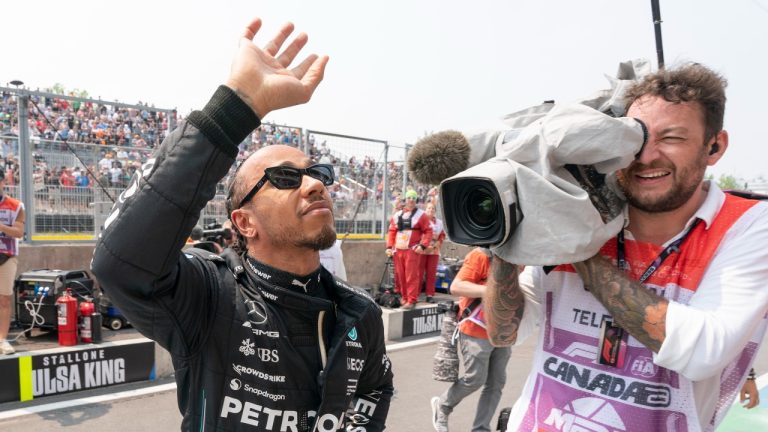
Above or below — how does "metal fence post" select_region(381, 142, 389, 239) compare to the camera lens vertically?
above

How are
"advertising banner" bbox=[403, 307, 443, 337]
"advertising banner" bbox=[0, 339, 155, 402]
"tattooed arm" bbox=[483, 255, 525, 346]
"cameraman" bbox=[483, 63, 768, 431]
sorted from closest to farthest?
"cameraman" bbox=[483, 63, 768, 431]
"tattooed arm" bbox=[483, 255, 525, 346]
"advertising banner" bbox=[0, 339, 155, 402]
"advertising banner" bbox=[403, 307, 443, 337]

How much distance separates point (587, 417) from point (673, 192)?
28.1 inches

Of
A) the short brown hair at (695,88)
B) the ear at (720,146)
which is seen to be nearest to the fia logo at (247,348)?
the short brown hair at (695,88)

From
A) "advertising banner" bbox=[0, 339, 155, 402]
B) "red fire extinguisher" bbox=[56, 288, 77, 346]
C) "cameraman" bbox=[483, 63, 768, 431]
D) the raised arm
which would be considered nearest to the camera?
the raised arm

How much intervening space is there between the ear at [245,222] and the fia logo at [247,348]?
0.40 m

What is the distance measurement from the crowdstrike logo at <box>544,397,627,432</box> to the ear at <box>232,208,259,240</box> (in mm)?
1178

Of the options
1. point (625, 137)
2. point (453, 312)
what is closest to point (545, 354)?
point (625, 137)

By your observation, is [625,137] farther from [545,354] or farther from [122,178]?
[122,178]

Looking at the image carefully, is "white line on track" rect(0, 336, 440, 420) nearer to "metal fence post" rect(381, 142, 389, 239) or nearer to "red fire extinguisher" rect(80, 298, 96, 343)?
"red fire extinguisher" rect(80, 298, 96, 343)

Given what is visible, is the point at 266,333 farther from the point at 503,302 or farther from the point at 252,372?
A: the point at 503,302

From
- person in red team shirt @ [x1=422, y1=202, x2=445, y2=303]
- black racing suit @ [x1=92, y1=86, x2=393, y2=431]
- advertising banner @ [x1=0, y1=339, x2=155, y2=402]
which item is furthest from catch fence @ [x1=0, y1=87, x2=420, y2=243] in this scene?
black racing suit @ [x1=92, y1=86, x2=393, y2=431]

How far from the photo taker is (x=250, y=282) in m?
1.86

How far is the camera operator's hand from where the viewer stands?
4.38ft

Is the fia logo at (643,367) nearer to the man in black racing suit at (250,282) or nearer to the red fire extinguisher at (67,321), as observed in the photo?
the man in black racing suit at (250,282)
